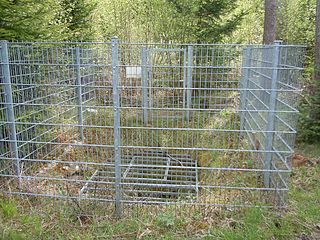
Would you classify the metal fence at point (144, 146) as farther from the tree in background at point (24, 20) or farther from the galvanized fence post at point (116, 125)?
the tree in background at point (24, 20)

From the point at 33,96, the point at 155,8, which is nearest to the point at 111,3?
the point at 155,8

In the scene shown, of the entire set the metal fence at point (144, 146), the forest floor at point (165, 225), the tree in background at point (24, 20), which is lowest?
the forest floor at point (165, 225)

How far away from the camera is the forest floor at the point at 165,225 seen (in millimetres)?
3174

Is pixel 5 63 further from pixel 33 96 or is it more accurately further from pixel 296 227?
pixel 296 227

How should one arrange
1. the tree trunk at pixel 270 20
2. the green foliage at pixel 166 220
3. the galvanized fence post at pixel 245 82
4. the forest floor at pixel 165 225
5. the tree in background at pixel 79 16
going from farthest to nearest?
the tree in background at pixel 79 16 < the tree trunk at pixel 270 20 < the galvanized fence post at pixel 245 82 < the green foliage at pixel 166 220 < the forest floor at pixel 165 225

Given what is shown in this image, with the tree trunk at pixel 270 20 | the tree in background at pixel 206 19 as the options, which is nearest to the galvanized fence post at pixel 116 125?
the tree trunk at pixel 270 20

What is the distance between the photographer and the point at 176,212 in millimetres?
3533

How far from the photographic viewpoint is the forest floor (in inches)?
125

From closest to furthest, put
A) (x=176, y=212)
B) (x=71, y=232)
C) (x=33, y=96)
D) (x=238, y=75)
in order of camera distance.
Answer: (x=71, y=232) → (x=176, y=212) → (x=33, y=96) → (x=238, y=75)

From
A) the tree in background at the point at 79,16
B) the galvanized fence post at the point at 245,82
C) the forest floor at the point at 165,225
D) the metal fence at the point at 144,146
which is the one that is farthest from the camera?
the tree in background at the point at 79,16

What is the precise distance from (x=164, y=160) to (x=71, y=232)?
237 centimetres

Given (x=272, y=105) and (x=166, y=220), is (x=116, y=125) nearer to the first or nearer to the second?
(x=166, y=220)

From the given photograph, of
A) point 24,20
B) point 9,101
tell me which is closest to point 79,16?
point 24,20

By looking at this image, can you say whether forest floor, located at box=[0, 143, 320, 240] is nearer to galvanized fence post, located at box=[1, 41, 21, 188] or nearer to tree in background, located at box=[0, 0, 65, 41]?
galvanized fence post, located at box=[1, 41, 21, 188]
